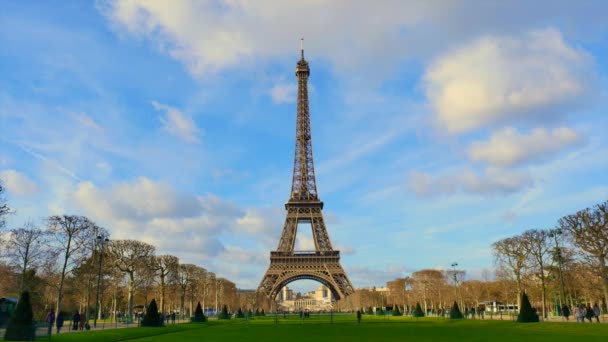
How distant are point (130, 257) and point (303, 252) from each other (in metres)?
39.8

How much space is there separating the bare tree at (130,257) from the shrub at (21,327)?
34119 mm

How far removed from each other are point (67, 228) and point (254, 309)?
160ft

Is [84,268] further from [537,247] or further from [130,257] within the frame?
[537,247]

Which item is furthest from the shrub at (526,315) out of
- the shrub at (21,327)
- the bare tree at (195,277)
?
the bare tree at (195,277)

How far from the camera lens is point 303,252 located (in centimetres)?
9106

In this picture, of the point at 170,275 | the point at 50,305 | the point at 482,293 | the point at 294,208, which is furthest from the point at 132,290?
the point at 482,293

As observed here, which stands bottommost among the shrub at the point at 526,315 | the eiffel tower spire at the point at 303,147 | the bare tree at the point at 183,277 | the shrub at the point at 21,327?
the shrub at the point at 526,315

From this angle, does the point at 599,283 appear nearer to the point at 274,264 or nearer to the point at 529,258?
the point at 529,258

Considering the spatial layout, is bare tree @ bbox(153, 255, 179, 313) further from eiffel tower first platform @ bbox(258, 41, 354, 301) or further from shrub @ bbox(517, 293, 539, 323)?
shrub @ bbox(517, 293, 539, 323)

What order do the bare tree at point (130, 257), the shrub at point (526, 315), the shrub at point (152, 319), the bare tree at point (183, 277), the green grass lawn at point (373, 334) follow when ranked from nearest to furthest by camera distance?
the green grass lawn at point (373, 334)
the shrub at point (526, 315)
the shrub at point (152, 319)
the bare tree at point (130, 257)
the bare tree at point (183, 277)

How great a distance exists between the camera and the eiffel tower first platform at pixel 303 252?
292ft

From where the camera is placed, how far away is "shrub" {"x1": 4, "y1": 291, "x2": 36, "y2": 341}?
73.0 feet

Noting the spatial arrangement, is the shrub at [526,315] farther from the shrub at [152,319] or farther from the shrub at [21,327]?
the shrub at [21,327]

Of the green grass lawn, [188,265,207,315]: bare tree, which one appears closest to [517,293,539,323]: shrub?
the green grass lawn
